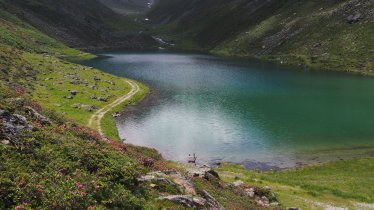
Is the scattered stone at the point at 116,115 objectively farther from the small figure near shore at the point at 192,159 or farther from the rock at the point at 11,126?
the rock at the point at 11,126

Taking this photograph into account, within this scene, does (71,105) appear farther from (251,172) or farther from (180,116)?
(251,172)

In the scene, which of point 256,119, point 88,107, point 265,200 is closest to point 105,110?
point 88,107

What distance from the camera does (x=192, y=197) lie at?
22141 millimetres

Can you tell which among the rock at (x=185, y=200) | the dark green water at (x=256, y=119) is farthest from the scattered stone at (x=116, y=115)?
the rock at (x=185, y=200)

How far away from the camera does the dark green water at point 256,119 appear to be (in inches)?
2251

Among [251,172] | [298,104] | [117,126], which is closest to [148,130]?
[117,126]

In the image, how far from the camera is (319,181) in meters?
43.3

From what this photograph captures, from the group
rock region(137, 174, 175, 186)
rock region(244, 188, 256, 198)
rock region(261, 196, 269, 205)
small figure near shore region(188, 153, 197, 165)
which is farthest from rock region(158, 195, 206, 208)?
small figure near shore region(188, 153, 197, 165)

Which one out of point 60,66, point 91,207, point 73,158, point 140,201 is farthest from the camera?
point 60,66

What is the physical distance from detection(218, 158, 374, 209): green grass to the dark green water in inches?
165

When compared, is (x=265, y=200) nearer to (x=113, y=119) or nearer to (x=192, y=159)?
(x=192, y=159)

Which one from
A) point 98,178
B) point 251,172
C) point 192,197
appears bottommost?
point 251,172

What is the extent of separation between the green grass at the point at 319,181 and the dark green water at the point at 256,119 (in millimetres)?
4180

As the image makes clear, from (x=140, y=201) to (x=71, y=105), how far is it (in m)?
58.1
